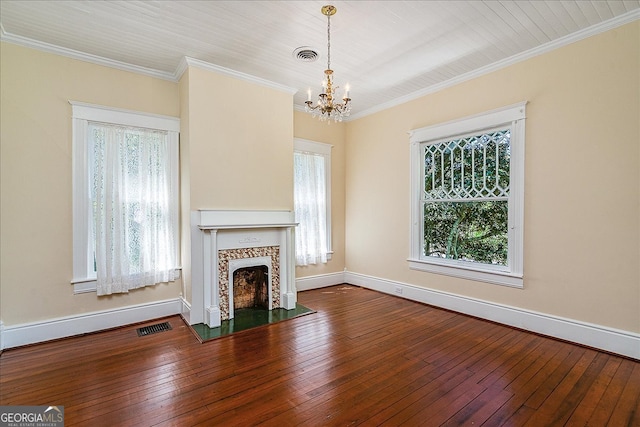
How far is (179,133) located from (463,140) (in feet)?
12.4

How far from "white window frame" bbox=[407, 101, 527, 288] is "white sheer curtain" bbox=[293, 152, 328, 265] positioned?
5.15ft

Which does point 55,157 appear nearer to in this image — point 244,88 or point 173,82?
point 173,82

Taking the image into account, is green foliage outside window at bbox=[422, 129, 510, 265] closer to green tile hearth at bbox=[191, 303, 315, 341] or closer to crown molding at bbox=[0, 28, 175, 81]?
green tile hearth at bbox=[191, 303, 315, 341]

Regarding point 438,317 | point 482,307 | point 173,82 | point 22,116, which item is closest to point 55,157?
point 22,116

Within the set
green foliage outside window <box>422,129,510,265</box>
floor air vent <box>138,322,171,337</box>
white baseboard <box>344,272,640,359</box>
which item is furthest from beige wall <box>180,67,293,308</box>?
white baseboard <box>344,272,640,359</box>

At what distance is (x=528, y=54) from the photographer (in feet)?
10.8

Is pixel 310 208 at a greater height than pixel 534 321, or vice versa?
pixel 310 208

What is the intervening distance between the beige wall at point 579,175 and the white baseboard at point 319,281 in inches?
83.4

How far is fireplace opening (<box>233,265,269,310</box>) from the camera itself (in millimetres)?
4023

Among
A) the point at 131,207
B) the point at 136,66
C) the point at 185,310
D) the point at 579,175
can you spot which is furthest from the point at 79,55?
the point at 579,175

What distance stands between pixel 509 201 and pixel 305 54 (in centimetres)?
293

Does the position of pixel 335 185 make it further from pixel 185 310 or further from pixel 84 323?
pixel 84 323

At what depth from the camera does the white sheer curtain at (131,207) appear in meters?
3.40

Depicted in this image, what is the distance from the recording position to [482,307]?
372 centimetres
